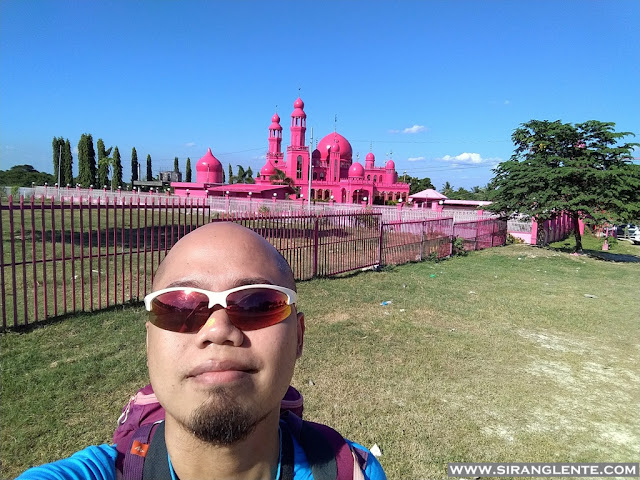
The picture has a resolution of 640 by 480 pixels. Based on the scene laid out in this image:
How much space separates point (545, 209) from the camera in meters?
16.1

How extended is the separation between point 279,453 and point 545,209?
17981 mm

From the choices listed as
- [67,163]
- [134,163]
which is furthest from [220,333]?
[134,163]

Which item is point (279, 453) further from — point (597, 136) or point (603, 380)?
point (597, 136)

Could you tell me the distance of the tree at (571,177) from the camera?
A: 587 inches

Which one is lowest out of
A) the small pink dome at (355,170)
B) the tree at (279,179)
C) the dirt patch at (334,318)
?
the dirt patch at (334,318)

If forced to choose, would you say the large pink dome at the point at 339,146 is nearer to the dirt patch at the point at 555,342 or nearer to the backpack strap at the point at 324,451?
the dirt patch at the point at 555,342

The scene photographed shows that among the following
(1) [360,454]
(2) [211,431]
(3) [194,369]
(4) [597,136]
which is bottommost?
(1) [360,454]

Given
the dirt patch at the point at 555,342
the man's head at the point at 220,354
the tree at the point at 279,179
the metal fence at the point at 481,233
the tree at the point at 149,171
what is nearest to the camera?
the man's head at the point at 220,354

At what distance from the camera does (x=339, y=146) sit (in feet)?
133

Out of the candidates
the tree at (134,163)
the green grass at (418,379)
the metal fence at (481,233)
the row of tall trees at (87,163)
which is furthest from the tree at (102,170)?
the green grass at (418,379)

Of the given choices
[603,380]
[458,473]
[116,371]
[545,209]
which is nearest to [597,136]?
[545,209]

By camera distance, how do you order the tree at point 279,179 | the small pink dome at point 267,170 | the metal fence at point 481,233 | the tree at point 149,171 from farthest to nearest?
the tree at point 149,171 < the small pink dome at point 267,170 < the tree at point 279,179 < the metal fence at point 481,233

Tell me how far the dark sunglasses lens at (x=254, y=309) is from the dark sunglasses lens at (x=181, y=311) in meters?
0.06

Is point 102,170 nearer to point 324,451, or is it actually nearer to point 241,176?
point 241,176
